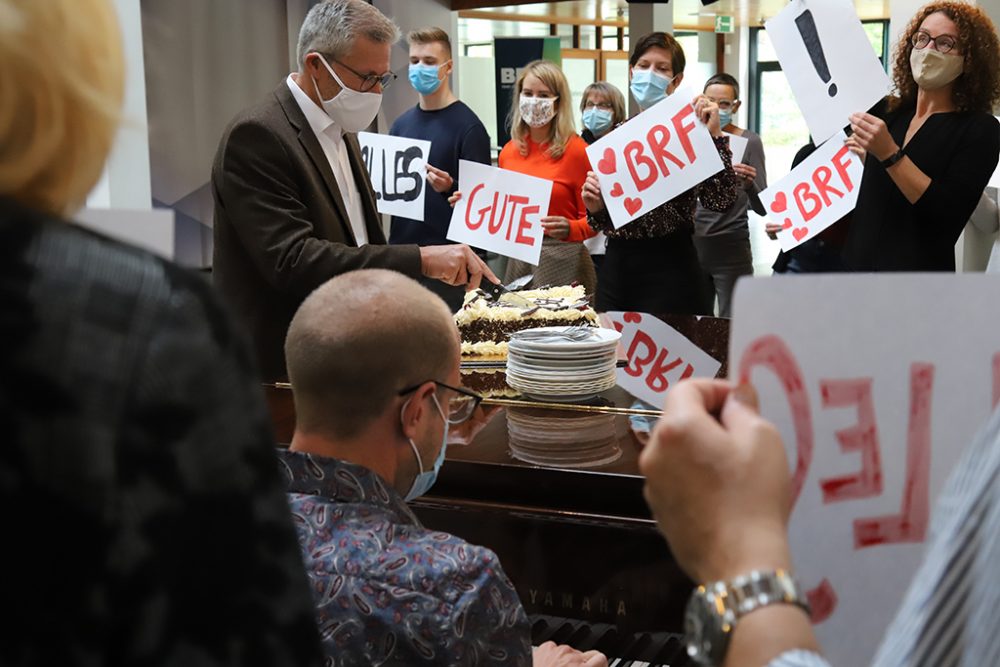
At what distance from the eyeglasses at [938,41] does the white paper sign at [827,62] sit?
0.46ft

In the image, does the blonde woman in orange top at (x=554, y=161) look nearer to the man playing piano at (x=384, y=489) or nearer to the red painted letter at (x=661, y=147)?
the red painted letter at (x=661, y=147)

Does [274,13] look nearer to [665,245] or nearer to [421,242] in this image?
[421,242]

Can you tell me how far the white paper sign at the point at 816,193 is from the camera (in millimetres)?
3660

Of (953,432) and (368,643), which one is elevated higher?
(953,432)

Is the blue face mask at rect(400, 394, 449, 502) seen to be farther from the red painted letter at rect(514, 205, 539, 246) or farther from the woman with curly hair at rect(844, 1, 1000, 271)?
the red painted letter at rect(514, 205, 539, 246)

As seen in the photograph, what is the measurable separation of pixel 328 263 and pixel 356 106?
565 mm

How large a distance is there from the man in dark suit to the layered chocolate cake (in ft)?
0.81

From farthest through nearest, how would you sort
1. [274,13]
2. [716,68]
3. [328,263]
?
[716,68] → [274,13] → [328,263]

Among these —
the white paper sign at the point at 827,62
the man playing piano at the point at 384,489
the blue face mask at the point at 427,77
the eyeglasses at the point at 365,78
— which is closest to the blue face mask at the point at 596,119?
the blue face mask at the point at 427,77

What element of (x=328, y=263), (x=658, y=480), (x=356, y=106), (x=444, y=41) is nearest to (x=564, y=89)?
(x=444, y=41)

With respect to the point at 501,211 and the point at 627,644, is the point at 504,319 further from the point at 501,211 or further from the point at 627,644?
the point at 501,211

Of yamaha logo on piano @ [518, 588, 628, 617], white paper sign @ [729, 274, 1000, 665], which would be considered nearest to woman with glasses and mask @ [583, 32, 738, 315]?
yamaha logo on piano @ [518, 588, 628, 617]

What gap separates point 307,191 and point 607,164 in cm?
127

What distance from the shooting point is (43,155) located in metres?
0.59
